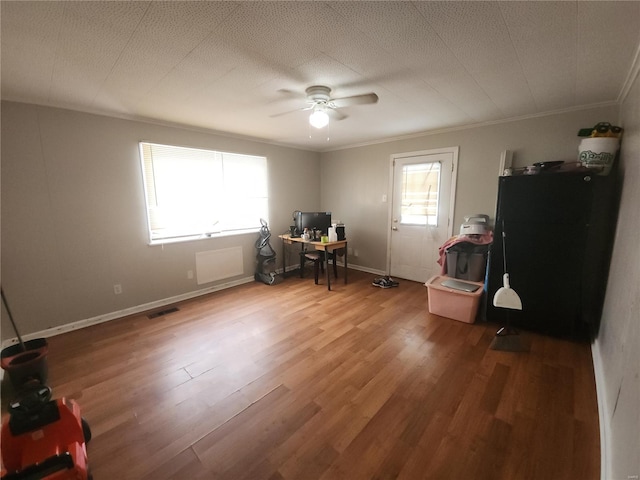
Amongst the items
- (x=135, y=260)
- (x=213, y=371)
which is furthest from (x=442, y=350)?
(x=135, y=260)

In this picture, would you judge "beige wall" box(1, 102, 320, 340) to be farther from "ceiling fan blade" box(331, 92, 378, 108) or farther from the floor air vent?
"ceiling fan blade" box(331, 92, 378, 108)

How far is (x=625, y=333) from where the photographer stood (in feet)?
4.69

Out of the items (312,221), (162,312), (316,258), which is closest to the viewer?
(162,312)

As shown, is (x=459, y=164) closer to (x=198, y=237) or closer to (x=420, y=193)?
(x=420, y=193)

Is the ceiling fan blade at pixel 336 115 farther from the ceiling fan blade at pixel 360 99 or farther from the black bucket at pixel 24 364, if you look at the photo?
the black bucket at pixel 24 364

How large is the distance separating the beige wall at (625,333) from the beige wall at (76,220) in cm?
411

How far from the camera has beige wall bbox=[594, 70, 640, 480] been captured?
1098mm

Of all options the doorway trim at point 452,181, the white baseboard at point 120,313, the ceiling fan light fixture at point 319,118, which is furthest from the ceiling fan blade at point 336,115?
the white baseboard at point 120,313

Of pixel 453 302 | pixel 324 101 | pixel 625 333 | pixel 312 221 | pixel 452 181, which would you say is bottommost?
pixel 453 302

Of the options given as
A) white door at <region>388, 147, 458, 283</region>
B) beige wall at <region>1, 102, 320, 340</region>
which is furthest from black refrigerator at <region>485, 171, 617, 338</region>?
beige wall at <region>1, 102, 320, 340</region>

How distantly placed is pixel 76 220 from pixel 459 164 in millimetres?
4705

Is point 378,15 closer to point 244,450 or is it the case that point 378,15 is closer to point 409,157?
point 244,450

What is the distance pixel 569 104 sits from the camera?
2672 mm

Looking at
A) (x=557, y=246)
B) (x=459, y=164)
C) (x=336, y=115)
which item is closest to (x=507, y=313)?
(x=557, y=246)
